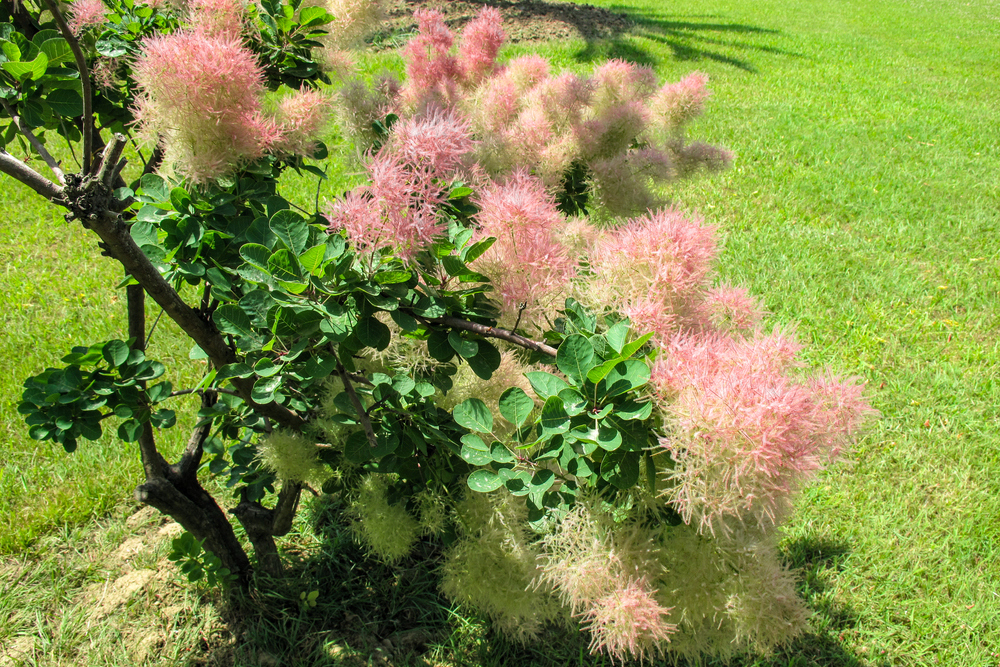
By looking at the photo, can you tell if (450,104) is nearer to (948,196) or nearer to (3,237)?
(3,237)

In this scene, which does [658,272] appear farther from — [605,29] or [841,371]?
[605,29]

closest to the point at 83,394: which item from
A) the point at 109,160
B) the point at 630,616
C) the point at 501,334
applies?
the point at 109,160

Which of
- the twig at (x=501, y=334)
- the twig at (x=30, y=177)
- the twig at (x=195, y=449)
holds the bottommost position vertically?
the twig at (x=195, y=449)

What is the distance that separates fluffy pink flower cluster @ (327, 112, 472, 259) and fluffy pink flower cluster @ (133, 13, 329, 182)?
315mm

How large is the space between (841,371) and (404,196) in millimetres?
736

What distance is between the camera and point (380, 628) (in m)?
2.03

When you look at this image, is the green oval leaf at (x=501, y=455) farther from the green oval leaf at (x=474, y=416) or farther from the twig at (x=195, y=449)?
the twig at (x=195, y=449)

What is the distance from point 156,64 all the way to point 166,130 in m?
0.12

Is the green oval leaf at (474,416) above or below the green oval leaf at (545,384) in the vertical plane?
below

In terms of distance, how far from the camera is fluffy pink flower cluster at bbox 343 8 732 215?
156 cm

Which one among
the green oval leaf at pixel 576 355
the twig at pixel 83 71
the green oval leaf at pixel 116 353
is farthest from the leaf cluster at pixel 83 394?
the green oval leaf at pixel 576 355

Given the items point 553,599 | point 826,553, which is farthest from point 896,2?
point 553,599

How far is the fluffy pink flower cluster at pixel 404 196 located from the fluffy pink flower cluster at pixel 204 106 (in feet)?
1.03

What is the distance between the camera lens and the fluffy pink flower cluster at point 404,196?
95cm
